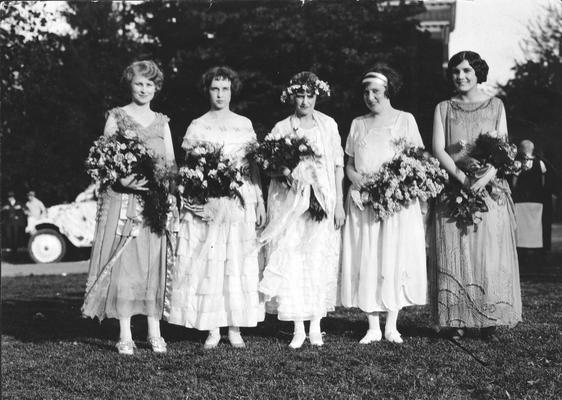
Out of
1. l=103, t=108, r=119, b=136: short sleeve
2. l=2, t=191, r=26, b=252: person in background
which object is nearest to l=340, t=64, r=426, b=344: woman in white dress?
l=103, t=108, r=119, b=136: short sleeve

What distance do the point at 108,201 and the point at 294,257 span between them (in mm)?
1820

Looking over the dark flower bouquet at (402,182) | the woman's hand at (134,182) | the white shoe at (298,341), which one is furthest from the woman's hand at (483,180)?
the woman's hand at (134,182)

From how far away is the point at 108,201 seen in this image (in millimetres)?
6809

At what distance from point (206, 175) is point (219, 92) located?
32.6 inches

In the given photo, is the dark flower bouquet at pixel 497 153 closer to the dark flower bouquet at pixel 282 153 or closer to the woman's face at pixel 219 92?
the dark flower bouquet at pixel 282 153

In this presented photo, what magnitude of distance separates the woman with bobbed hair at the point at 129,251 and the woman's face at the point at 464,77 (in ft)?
9.23

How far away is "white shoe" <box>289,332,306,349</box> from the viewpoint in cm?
666

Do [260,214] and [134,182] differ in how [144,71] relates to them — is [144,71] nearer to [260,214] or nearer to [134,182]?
[134,182]

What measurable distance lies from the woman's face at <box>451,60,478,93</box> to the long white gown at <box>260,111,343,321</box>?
1296 millimetres

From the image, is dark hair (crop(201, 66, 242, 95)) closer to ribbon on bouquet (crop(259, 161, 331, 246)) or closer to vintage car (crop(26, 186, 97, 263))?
ribbon on bouquet (crop(259, 161, 331, 246))

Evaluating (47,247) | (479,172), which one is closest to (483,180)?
(479,172)

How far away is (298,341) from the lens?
6.71 meters

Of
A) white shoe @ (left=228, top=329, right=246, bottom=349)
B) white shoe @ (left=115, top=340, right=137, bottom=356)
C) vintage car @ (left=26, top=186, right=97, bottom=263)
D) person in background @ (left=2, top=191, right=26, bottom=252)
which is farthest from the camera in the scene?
vintage car @ (left=26, top=186, right=97, bottom=263)

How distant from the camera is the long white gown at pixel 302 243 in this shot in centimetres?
675
